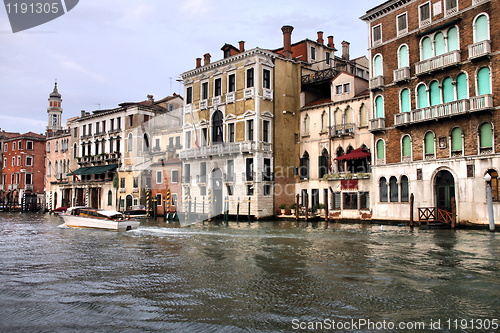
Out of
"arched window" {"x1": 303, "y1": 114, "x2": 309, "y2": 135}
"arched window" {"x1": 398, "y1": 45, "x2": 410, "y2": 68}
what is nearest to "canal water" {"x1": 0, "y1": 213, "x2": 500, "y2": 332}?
"arched window" {"x1": 398, "y1": 45, "x2": 410, "y2": 68}

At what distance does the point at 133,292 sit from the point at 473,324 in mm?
6863

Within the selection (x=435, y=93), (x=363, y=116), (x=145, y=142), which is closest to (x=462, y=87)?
(x=435, y=93)

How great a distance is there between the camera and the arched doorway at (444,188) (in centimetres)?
2381

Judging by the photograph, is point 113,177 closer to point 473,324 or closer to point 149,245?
point 149,245

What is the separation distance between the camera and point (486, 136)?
71.9 ft

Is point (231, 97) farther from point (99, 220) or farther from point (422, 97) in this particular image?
point (422, 97)

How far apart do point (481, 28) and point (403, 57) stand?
4.95 metres

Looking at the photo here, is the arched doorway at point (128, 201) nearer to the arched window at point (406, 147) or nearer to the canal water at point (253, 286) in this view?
the canal water at point (253, 286)

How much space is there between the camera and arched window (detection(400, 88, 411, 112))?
85.4 ft

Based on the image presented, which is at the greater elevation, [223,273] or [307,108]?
[307,108]

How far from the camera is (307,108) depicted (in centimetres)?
3444

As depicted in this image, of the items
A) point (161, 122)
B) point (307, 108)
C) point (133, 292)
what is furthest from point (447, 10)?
point (161, 122)

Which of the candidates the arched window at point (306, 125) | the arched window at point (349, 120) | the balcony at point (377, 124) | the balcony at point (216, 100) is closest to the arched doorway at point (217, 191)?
the balcony at point (216, 100)

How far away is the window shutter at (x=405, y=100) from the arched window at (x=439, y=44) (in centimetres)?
279
